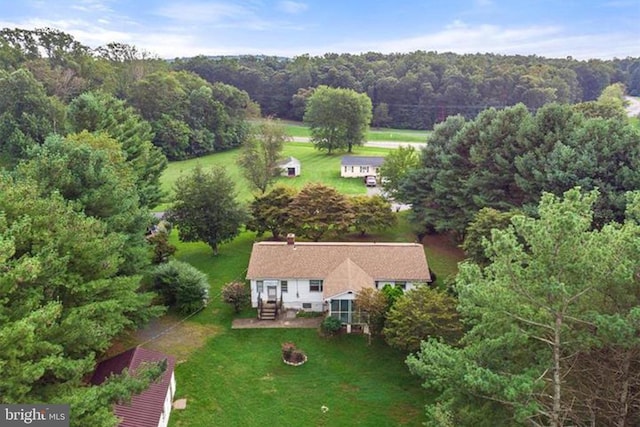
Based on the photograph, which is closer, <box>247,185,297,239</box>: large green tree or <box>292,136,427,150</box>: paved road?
<box>247,185,297,239</box>: large green tree

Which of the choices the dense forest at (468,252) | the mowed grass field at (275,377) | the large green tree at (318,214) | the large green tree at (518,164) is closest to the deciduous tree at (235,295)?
the mowed grass field at (275,377)

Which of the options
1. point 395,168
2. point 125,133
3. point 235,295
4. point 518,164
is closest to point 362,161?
point 395,168

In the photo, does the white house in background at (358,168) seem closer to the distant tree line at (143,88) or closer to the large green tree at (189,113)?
the distant tree line at (143,88)

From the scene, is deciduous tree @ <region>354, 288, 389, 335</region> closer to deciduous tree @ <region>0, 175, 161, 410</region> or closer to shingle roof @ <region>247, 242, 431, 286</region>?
shingle roof @ <region>247, 242, 431, 286</region>

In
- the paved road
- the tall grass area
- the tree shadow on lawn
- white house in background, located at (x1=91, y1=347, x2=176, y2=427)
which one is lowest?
the tall grass area

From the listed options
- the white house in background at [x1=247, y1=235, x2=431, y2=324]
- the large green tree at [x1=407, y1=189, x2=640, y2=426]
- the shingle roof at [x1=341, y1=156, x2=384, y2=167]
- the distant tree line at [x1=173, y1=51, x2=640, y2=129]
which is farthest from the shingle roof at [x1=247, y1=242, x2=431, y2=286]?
the distant tree line at [x1=173, y1=51, x2=640, y2=129]

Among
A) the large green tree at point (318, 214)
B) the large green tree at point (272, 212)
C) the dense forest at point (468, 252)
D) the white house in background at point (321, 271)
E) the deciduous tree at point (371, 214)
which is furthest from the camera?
the deciduous tree at point (371, 214)

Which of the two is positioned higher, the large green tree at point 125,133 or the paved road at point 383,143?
the large green tree at point 125,133
